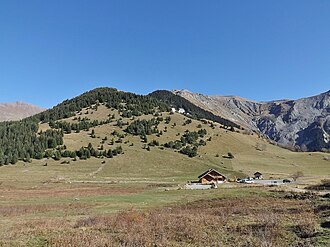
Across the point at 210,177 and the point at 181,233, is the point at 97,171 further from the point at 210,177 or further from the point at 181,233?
the point at 181,233

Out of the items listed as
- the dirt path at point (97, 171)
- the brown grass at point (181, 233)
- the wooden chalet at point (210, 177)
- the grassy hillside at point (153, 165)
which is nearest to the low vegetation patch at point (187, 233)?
the brown grass at point (181, 233)

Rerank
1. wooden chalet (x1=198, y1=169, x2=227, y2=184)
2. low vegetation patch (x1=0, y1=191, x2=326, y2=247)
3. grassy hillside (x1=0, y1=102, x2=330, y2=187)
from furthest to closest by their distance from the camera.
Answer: grassy hillside (x1=0, y1=102, x2=330, y2=187) → wooden chalet (x1=198, y1=169, x2=227, y2=184) → low vegetation patch (x1=0, y1=191, x2=326, y2=247)

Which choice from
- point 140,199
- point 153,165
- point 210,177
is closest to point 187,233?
point 140,199

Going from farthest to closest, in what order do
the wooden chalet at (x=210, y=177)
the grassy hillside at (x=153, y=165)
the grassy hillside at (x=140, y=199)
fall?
1. the grassy hillside at (x=153, y=165)
2. the wooden chalet at (x=210, y=177)
3. the grassy hillside at (x=140, y=199)

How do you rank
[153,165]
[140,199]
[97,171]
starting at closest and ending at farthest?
[140,199], [97,171], [153,165]

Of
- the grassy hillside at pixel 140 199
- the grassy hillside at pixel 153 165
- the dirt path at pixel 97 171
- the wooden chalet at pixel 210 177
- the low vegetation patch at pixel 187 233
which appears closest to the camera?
the low vegetation patch at pixel 187 233

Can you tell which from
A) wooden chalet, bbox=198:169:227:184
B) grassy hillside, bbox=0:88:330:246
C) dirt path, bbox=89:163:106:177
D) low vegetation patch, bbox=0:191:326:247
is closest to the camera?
low vegetation patch, bbox=0:191:326:247

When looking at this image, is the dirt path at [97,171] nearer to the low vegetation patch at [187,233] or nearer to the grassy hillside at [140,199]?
the grassy hillside at [140,199]

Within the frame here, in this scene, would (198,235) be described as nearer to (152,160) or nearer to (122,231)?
(122,231)

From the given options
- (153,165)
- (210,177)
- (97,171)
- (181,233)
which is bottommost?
(210,177)

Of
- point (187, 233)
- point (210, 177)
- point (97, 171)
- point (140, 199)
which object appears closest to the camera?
point (187, 233)

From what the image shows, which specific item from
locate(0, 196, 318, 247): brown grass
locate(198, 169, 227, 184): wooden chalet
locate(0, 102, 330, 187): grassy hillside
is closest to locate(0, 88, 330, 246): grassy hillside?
locate(0, 196, 318, 247): brown grass

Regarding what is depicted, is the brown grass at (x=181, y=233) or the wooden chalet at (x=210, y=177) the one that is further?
the wooden chalet at (x=210, y=177)

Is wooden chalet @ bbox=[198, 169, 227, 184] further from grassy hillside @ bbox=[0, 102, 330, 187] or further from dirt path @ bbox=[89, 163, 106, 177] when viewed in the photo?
dirt path @ bbox=[89, 163, 106, 177]
